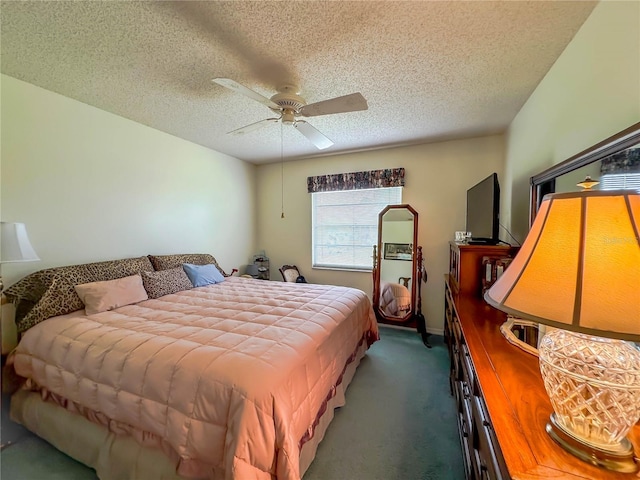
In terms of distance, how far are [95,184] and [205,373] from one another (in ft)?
7.86

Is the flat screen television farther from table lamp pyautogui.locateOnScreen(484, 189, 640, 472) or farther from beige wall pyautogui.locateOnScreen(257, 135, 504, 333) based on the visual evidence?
table lamp pyautogui.locateOnScreen(484, 189, 640, 472)

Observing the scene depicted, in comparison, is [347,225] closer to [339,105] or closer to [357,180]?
[357,180]

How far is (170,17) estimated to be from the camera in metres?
1.46

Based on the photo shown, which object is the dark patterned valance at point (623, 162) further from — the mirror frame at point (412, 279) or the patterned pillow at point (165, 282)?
the patterned pillow at point (165, 282)

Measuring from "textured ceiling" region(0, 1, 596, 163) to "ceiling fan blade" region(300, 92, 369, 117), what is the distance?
0.90 feet

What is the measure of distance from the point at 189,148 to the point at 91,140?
113 centimetres

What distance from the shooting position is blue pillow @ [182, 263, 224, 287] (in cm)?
303

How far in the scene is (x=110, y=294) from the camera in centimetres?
217

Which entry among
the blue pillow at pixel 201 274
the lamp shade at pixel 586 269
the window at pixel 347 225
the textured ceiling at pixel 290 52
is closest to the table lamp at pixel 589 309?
the lamp shade at pixel 586 269

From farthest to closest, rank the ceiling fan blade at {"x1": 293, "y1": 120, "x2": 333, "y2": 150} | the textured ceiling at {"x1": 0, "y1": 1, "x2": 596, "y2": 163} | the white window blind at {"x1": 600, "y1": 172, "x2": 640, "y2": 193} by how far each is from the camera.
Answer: the ceiling fan blade at {"x1": 293, "y1": 120, "x2": 333, "y2": 150}, the textured ceiling at {"x1": 0, "y1": 1, "x2": 596, "y2": 163}, the white window blind at {"x1": 600, "y1": 172, "x2": 640, "y2": 193}

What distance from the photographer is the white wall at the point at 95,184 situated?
2113mm

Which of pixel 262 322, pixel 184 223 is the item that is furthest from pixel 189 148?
pixel 262 322

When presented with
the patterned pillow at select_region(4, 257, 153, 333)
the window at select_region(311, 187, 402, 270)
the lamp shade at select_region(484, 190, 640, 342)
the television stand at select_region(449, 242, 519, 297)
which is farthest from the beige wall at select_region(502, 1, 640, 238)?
the patterned pillow at select_region(4, 257, 153, 333)

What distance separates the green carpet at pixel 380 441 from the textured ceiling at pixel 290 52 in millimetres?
2540
